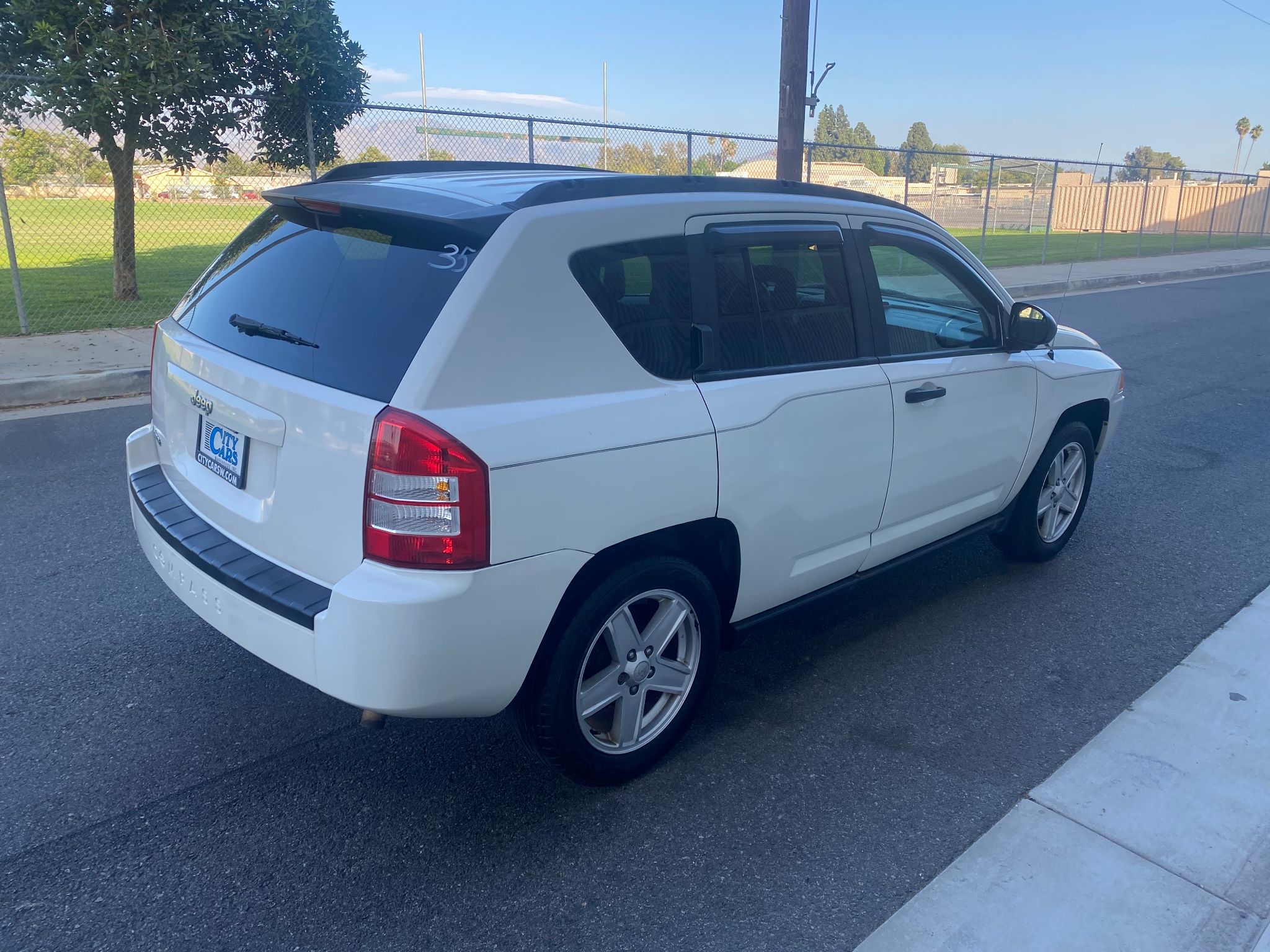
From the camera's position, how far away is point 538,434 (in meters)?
2.53

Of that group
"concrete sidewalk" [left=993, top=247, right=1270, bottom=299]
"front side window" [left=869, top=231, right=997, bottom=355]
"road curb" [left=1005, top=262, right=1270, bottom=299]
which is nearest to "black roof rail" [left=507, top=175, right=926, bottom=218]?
"front side window" [left=869, top=231, right=997, bottom=355]

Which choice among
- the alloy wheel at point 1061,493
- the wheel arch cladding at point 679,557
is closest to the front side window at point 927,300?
the alloy wheel at point 1061,493

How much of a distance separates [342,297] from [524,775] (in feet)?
5.23

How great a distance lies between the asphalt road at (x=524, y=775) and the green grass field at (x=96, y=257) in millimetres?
6898

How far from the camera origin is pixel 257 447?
109 inches

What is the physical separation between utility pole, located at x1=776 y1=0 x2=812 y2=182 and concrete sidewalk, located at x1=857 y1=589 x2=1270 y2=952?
8.85 metres

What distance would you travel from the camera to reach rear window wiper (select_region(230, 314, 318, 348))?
9.13 ft

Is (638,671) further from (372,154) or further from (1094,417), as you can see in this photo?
(372,154)

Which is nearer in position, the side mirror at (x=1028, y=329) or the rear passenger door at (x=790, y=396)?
the rear passenger door at (x=790, y=396)

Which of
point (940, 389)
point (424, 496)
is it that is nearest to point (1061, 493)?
point (940, 389)

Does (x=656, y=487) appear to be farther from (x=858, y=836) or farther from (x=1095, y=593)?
(x=1095, y=593)

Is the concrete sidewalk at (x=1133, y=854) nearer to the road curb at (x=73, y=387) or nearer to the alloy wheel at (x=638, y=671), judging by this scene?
the alloy wheel at (x=638, y=671)

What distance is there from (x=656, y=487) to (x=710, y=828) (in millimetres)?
1034

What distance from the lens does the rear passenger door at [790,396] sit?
120 inches
